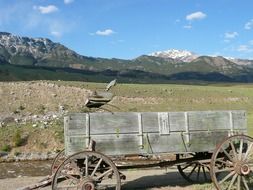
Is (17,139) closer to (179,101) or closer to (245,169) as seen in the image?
(245,169)

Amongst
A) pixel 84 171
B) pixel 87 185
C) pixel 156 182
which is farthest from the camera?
pixel 156 182

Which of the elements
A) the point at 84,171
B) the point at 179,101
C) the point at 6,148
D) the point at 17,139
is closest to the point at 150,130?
the point at 84,171

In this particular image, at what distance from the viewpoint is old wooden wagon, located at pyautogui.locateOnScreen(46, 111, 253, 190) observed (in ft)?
45.0

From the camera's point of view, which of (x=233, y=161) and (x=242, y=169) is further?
(x=233, y=161)

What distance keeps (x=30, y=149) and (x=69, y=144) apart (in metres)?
22.3

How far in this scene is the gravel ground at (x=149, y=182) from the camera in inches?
673

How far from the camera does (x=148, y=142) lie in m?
14.4

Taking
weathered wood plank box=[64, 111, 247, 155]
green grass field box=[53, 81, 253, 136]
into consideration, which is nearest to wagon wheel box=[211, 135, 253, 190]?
weathered wood plank box=[64, 111, 247, 155]

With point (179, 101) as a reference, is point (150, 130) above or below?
below

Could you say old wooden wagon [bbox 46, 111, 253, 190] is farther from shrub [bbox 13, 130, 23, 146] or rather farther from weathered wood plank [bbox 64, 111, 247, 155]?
shrub [bbox 13, 130, 23, 146]

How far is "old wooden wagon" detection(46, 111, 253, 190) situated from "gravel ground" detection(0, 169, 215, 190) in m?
1.85

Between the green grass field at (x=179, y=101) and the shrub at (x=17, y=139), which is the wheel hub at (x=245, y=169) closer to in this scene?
the shrub at (x=17, y=139)

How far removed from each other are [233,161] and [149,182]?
4.80 m

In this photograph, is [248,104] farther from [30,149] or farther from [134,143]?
[134,143]
